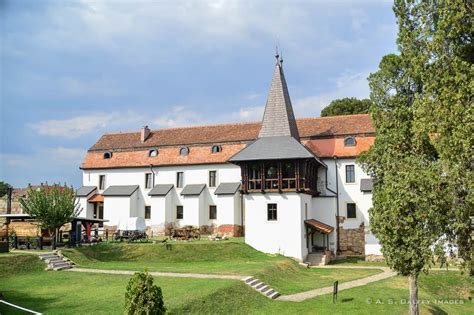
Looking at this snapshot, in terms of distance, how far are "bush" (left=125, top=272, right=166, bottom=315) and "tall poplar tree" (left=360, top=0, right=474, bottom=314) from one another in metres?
9.22

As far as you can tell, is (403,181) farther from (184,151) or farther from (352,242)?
(184,151)

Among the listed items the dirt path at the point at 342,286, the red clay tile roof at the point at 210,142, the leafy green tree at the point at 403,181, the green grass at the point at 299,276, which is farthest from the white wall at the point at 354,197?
the leafy green tree at the point at 403,181

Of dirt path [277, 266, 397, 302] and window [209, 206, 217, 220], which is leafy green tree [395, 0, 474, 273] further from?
window [209, 206, 217, 220]

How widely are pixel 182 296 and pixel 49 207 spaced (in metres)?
13.0

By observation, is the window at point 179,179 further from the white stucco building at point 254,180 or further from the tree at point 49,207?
the tree at point 49,207

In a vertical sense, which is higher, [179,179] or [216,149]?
[216,149]

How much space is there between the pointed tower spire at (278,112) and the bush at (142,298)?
2292cm

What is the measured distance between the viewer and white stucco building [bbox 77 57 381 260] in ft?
107

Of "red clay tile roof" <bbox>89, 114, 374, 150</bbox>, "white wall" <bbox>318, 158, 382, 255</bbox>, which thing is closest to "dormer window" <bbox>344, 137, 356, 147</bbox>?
"red clay tile roof" <bbox>89, 114, 374, 150</bbox>

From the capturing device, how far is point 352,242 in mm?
34562

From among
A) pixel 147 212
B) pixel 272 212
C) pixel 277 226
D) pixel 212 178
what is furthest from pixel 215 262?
pixel 147 212

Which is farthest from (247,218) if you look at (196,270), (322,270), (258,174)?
(196,270)

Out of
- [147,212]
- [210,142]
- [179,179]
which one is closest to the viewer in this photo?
[210,142]

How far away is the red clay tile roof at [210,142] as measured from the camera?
3662 centimetres
